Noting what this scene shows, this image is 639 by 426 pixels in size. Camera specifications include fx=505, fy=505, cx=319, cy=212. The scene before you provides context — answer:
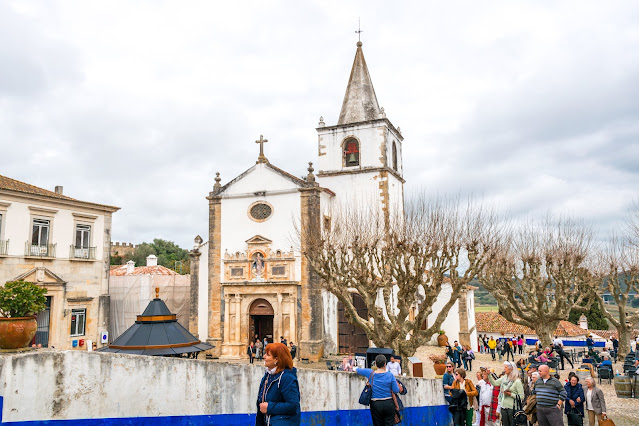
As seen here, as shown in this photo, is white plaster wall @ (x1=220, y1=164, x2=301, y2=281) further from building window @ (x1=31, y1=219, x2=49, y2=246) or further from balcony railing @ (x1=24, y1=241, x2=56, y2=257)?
building window @ (x1=31, y1=219, x2=49, y2=246)

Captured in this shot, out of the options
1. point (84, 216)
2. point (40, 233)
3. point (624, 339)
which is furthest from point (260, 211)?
point (624, 339)

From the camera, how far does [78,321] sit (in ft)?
83.4

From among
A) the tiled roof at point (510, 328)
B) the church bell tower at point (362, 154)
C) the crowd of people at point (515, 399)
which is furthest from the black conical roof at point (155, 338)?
the tiled roof at point (510, 328)

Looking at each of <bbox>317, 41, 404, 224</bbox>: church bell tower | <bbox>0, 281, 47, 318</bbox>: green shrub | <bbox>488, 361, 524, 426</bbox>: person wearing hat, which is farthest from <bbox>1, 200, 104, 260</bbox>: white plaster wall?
<bbox>488, 361, 524, 426</bbox>: person wearing hat

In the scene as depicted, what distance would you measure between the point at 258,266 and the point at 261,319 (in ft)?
10.2

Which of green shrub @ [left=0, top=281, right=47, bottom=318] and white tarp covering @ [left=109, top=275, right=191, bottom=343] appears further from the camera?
white tarp covering @ [left=109, top=275, right=191, bottom=343]

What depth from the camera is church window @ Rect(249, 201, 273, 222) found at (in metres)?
27.9

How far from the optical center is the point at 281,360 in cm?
454

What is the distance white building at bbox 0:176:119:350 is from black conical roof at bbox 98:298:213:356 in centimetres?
1625

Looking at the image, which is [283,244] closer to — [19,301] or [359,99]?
[359,99]

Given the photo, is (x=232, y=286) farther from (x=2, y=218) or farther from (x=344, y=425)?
(x=344, y=425)

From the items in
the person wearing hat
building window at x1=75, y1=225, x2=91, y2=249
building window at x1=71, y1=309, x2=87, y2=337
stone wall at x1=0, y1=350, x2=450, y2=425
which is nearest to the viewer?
stone wall at x1=0, y1=350, x2=450, y2=425

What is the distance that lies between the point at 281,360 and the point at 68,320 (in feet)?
77.5

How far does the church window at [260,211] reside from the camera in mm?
27922
